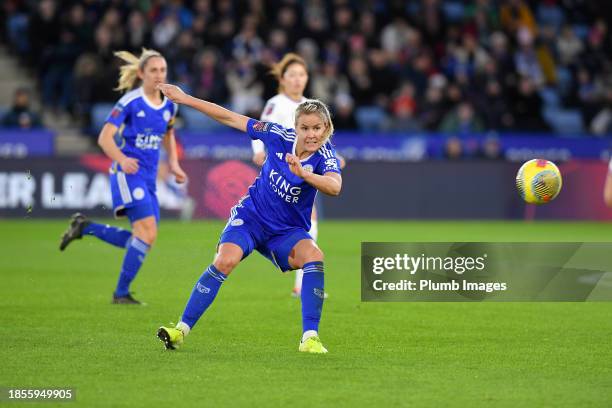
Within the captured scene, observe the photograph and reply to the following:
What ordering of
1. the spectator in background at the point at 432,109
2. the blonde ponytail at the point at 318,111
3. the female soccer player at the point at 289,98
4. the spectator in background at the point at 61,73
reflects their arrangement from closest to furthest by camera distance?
1. the blonde ponytail at the point at 318,111
2. the female soccer player at the point at 289,98
3. the spectator in background at the point at 61,73
4. the spectator in background at the point at 432,109

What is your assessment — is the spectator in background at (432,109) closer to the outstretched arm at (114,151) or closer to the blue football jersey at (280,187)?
the outstretched arm at (114,151)

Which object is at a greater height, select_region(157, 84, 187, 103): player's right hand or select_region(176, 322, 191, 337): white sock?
select_region(157, 84, 187, 103): player's right hand

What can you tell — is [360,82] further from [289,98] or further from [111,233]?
[111,233]

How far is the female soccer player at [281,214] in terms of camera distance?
25.7 feet

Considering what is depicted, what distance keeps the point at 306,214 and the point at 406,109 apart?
1603cm

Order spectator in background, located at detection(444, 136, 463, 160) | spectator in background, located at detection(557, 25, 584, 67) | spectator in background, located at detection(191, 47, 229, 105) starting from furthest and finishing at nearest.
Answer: spectator in background, located at detection(557, 25, 584, 67), spectator in background, located at detection(191, 47, 229, 105), spectator in background, located at detection(444, 136, 463, 160)

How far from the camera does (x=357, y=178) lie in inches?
850

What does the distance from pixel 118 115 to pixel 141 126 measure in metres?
0.26

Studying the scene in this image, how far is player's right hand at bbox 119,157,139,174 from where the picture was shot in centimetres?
1064

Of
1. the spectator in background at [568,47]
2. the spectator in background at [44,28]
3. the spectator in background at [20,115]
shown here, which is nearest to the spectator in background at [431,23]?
the spectator in background at [568,47]

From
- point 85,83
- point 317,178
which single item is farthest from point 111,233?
point 85,83

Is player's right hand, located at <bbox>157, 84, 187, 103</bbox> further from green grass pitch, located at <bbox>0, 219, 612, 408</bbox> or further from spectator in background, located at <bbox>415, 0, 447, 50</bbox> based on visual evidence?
spectator in background, located at <bbox>415, 0, 447, 50</bbox>

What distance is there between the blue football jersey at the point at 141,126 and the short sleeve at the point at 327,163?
3.47 m

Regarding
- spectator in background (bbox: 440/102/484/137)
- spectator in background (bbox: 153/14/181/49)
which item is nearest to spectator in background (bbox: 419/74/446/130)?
spectator in background (bbox: 440/102/484/137)
